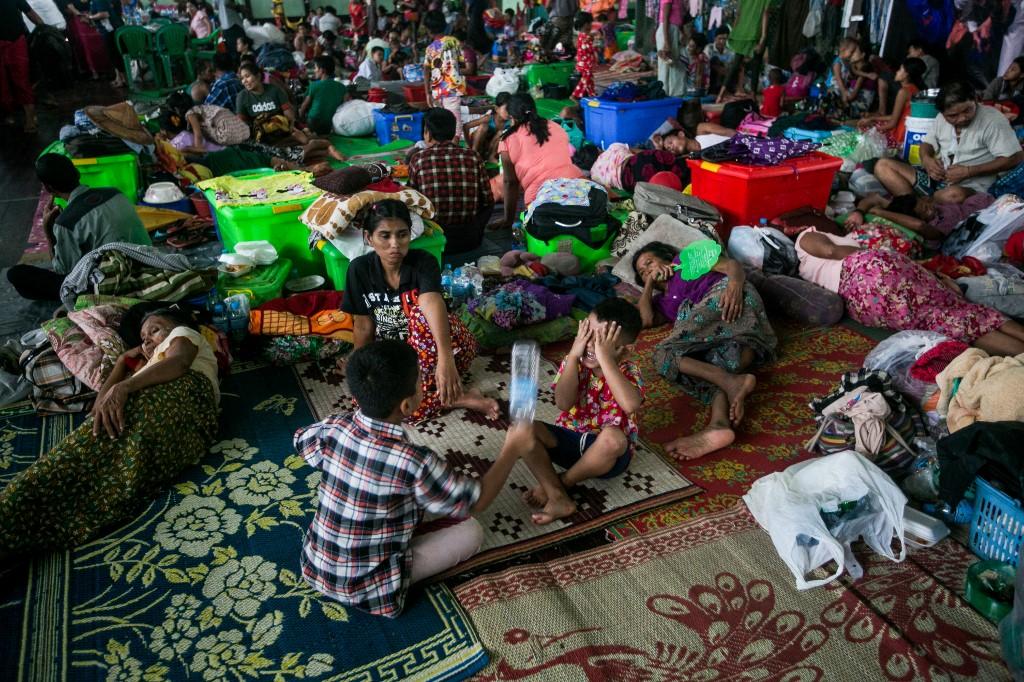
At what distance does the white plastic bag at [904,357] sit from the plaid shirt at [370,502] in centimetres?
185

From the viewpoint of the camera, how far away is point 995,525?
81.0 inches

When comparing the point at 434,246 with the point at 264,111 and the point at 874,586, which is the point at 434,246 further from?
the point at 264,111

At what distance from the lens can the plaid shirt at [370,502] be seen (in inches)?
69.7

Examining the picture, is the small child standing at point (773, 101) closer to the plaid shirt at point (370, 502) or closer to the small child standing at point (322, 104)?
the small child standing at point (322, 104)

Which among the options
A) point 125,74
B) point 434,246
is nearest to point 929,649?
point 434,246

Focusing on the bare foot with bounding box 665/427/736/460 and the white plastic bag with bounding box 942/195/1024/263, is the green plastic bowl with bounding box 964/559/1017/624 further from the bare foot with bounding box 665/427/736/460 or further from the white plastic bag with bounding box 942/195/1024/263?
the white plastic bag with bounding box 942/195/1024/263

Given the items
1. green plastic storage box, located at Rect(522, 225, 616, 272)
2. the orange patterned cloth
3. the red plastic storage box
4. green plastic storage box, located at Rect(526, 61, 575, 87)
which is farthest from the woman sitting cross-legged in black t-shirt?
green plastic storage box, located at Rect(526, 61, 575, 87)

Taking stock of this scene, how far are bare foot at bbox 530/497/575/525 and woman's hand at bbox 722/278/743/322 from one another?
49.1 inches

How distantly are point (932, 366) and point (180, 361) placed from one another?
9.18ft

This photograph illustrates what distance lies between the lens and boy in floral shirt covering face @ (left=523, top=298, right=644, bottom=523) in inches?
88.8

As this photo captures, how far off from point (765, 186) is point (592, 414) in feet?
8.23

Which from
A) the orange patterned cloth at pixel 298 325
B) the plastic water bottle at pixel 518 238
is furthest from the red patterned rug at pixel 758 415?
the orange patterned cloth at pixel 298 325

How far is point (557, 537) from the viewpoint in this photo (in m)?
2.30

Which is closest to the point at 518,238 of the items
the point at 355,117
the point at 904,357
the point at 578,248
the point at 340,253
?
the point at 578,248
